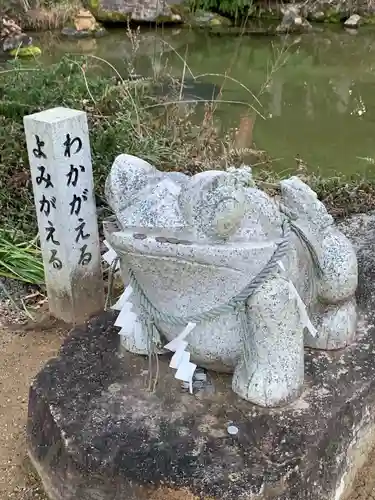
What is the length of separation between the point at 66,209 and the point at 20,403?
2.22 feet

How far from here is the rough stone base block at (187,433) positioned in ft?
4.41

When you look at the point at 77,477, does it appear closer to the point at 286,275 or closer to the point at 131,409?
the point at 131,409

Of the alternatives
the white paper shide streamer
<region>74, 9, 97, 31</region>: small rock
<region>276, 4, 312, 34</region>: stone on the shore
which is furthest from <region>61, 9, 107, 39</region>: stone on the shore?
the white paper shide streamer

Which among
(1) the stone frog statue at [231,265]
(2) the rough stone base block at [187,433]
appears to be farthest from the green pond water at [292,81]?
(2) the rough stone base block at [187,433]

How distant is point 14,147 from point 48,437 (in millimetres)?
1914

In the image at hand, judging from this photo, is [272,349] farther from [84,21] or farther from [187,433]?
[84,21]

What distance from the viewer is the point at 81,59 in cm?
395

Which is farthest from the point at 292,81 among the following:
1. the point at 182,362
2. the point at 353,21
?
the point at 182,362

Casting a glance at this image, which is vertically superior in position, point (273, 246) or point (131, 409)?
point (273, 246)

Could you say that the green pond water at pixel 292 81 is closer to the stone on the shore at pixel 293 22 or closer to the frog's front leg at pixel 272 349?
the stone on the shore at pixel 293 22

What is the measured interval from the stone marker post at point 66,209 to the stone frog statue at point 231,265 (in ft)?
2.91

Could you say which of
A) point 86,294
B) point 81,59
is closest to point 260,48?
point 81,59

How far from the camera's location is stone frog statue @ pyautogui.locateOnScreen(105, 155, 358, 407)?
1.29 meters

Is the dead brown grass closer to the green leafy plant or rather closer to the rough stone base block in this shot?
the green leafy plant
